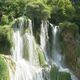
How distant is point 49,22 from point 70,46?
3.43 metres

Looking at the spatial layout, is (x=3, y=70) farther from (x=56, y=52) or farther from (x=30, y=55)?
(x=56, y=52)

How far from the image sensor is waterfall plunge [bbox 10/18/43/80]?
23047 mm

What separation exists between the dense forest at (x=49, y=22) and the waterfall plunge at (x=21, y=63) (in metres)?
0.25

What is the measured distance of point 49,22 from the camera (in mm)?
29891

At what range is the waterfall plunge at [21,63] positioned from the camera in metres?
23.0

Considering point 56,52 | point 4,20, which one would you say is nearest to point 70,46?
A: point 56,52

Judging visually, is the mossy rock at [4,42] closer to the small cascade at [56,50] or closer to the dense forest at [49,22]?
the dense forest at [49,22]

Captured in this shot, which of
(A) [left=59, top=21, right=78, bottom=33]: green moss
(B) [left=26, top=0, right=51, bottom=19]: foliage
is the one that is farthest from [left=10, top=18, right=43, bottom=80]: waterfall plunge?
(A) [left=59, top=21, right=78, bottom=33]: green moss

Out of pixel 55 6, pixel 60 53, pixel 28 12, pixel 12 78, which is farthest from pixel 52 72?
pixel 55 6

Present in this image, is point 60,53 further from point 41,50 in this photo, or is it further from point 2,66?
point 2,66

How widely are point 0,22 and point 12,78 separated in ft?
25.3

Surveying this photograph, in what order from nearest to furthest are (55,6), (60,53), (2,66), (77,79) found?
(2,66)
(77,79)
(60,53)
(55,6)

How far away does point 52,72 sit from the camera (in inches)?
916

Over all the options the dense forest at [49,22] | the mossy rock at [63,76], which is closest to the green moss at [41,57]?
the dense forest at [49,22]
